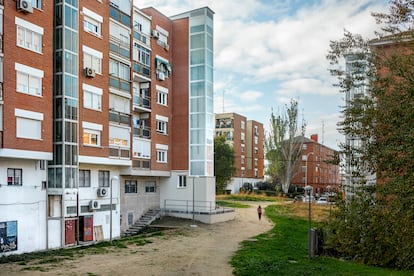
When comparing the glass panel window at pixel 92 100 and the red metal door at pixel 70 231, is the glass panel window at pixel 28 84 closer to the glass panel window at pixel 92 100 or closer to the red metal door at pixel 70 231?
the glass panel window at pixel 92 100

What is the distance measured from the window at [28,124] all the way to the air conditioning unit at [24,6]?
4916mm

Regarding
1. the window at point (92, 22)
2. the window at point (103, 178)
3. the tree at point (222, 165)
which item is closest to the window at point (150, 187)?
the window at point (103, 178)

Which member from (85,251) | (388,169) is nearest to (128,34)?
(85,251)

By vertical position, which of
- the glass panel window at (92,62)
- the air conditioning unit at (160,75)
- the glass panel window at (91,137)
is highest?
the air conditioning unit at (160,75)

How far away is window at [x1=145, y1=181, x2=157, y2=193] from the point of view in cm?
→ 3349

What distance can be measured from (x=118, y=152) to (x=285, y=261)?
1381 centimetres

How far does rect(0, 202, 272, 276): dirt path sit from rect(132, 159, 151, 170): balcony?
5373 mm

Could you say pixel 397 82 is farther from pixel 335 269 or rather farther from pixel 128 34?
pixel 128 34

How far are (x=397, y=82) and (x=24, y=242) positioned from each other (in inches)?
730

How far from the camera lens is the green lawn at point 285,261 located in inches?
656

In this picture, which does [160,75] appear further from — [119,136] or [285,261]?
[285,261]

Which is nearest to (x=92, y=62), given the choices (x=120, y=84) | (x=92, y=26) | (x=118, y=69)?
(x=92, y=26)

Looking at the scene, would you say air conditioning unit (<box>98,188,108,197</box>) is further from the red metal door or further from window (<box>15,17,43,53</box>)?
window (<box>15,17,43,53</box>)

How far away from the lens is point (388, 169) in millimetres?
12062
